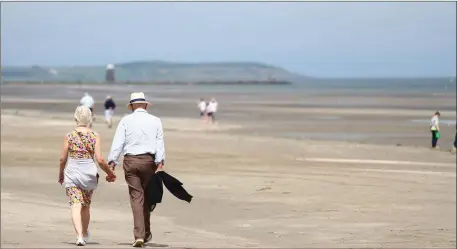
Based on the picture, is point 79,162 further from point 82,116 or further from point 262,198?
point 262,198

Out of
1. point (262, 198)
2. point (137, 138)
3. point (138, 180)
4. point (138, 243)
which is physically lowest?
point (262, 198)

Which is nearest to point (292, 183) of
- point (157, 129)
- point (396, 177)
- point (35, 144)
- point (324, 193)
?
point (324, 193)

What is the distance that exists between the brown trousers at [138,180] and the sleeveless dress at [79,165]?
39 cm

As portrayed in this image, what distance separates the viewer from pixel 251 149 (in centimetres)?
2561

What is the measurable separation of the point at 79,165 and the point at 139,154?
0.64 metres

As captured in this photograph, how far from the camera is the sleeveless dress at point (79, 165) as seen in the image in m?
8.59

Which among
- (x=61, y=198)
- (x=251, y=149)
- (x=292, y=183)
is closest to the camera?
(x=61, y=198)

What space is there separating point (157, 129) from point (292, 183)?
8191mm

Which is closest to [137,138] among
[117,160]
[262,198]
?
[117,160]

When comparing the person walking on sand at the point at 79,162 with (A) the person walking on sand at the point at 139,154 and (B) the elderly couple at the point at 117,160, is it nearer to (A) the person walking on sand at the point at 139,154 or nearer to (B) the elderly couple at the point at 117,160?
(B) the elderly couple at the point at 117,160

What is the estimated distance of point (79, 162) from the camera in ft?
28.3

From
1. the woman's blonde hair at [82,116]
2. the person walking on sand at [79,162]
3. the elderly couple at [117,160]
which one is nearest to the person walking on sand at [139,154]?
the elderly couple at [117,160]

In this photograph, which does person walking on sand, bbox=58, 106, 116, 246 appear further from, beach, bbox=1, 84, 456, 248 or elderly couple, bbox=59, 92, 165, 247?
beach, bbox=1, 84, 456, 248

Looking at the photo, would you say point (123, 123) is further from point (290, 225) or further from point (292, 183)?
point (292, 183)
